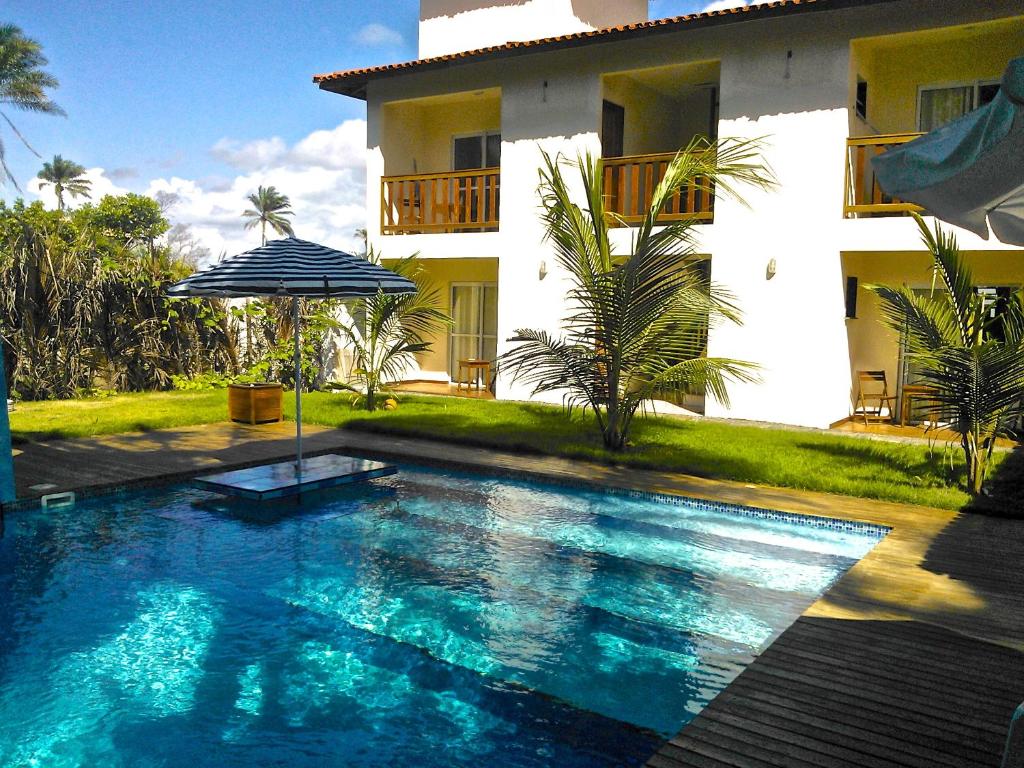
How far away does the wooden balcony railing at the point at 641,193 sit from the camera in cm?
1398

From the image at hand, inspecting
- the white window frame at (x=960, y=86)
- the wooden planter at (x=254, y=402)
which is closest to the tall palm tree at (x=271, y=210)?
the wooden planter at (x=254, y=402)

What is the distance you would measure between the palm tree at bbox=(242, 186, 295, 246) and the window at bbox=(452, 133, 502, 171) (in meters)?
69.9

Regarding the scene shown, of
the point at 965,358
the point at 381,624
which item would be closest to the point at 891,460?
the point at 965,358

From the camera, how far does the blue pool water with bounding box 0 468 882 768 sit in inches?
165

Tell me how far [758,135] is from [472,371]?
293 inches

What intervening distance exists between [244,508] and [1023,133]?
23.2 ft

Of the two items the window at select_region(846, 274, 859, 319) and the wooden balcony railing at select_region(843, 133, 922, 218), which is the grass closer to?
the window at select_region(846, 274, 859, 319)

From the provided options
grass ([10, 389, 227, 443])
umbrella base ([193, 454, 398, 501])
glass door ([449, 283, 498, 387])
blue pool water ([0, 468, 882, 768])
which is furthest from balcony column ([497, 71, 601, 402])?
blue pool water ([0, 468, 882, 768])

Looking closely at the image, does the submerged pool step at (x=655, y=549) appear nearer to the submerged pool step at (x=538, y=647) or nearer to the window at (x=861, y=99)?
the submerged pool step at (x=538, y=647)

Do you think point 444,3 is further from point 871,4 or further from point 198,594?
point 198,594

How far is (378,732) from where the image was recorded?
167 inches

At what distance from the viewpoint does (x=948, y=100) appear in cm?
1325

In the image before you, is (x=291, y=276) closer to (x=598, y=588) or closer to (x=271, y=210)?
(x=598, y=588)

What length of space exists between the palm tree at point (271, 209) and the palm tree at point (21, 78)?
47.2 m
